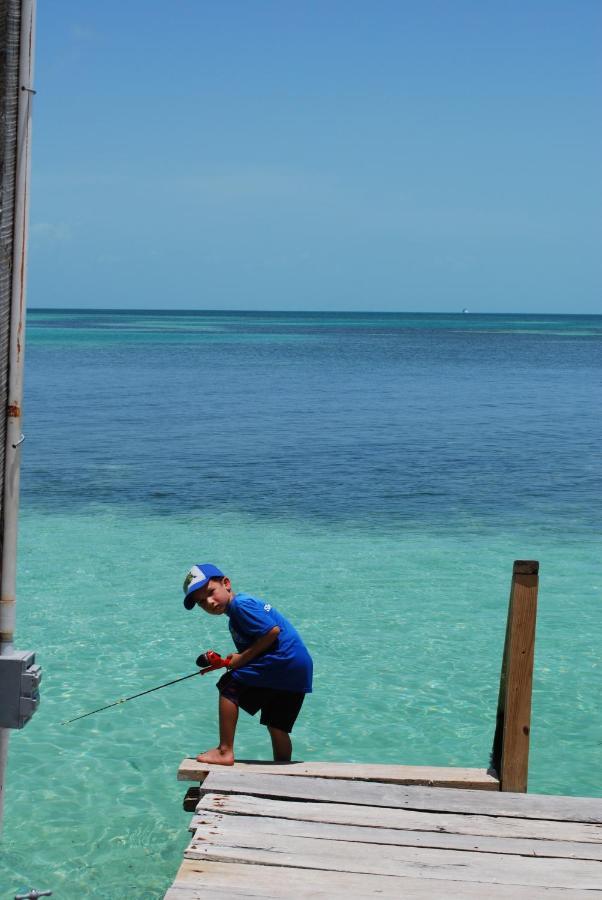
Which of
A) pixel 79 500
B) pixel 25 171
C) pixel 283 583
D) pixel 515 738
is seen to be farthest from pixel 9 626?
pixel 79 500

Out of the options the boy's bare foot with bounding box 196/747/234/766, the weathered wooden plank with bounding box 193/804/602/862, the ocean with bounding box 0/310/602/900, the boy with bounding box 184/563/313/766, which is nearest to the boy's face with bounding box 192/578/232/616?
the boy with bounding box 184/563/313/766

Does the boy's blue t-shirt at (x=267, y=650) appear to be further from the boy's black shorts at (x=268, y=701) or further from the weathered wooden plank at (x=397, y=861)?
the weathered wooden plank at (x=397, y=861)

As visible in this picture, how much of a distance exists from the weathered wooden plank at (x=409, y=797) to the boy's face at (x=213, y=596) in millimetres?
881

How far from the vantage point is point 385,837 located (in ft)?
16.2

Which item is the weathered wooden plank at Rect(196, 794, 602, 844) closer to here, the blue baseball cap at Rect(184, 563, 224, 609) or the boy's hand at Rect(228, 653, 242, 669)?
the boy's hand at Rect(228, 653, 242, 669)

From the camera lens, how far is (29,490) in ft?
Result: 60.5

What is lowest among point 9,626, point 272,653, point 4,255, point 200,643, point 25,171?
point 200,643

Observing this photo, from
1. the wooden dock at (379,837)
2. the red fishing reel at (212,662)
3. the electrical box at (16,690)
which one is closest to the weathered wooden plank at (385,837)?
the wooden dock at (379,837)

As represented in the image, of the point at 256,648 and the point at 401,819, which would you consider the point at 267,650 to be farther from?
the point at 401,819

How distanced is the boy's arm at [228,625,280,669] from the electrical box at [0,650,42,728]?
2.34 metres

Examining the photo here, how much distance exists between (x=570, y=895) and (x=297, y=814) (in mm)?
1344

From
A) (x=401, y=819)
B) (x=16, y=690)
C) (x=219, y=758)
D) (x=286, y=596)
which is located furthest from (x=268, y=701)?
(x=286, y=596)

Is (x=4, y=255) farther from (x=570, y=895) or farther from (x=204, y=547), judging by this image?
(x=204, y=547)

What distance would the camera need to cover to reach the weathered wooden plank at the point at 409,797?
5262 mm
